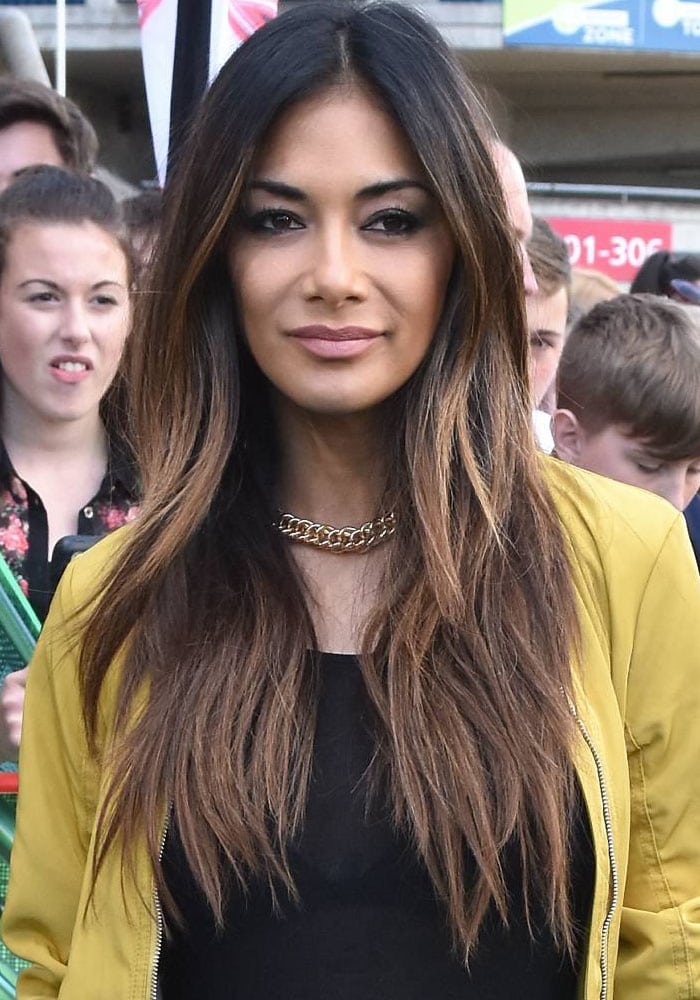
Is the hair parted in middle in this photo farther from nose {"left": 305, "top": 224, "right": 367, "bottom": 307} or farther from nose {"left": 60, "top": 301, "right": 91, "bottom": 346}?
nose {"left": 305, "top": 224, "right": 367, "bottom": 307}

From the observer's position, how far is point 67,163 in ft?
13.5

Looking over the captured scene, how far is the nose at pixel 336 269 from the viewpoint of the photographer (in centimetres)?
172

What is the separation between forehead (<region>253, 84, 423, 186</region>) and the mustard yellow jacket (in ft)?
1.48

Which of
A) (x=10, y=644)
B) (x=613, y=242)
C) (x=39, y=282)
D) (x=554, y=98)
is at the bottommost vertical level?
(x=10, y=644)

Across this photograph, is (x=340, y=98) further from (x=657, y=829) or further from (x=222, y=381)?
(x=657, y=829)

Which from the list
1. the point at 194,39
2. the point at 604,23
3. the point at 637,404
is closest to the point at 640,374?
the point at 637,404

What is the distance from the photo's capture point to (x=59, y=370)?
3002mm

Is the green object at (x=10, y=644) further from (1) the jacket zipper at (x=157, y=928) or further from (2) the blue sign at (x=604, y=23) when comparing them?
(2) the blue sign at (x=604, y=23)

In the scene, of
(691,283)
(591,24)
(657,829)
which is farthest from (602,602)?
(591,24)

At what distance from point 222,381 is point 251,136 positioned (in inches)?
13.4

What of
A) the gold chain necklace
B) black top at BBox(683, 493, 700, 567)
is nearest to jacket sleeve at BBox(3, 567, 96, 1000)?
the gold chain necklace

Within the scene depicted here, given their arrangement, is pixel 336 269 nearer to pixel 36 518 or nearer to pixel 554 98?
pixel 36 518

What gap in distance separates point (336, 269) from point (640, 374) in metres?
1.64

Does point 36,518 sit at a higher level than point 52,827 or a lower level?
higher
